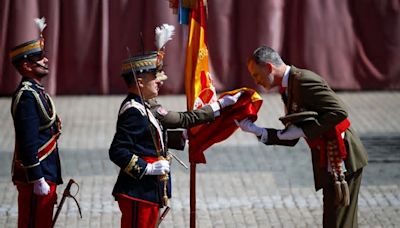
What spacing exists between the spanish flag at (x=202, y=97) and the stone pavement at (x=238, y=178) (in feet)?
5.17

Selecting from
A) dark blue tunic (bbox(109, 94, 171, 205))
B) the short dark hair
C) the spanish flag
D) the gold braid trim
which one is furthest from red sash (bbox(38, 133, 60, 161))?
the short dark hair

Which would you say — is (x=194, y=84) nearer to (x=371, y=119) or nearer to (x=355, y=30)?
(x=371, y=119)

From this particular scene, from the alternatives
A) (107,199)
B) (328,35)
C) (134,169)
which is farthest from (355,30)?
(134,169)

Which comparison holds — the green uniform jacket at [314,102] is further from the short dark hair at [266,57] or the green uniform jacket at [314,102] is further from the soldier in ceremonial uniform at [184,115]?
the soldier in ceremonial uniform at [184,115]

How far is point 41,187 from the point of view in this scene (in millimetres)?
7223

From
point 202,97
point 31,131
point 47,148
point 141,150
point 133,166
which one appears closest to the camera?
point 133,166

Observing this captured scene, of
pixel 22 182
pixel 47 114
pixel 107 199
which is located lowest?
pixel 107 199

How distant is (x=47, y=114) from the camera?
24.2ft

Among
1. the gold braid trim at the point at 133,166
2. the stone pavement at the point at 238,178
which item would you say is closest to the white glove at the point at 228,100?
the gold braid trim at the point at 133,166

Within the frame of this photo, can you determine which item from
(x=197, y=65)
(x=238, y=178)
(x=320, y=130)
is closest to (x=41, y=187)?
(x=197, y=65)

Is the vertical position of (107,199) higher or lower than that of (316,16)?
lower

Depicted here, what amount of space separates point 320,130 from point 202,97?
92cm

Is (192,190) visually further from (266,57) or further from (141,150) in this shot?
(266,57)

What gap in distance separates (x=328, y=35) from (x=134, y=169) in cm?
827
